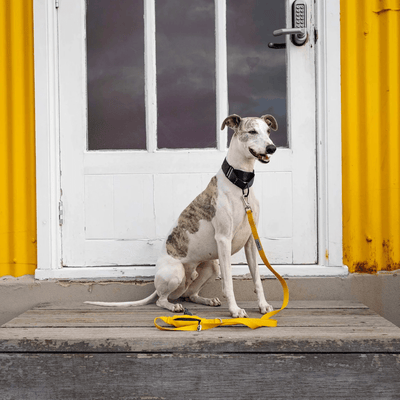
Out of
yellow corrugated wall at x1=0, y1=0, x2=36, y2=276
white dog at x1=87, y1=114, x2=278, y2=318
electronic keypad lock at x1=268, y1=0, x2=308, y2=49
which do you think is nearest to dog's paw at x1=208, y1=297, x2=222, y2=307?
white dog at x1=87, y1=114, x2=278, y2=318

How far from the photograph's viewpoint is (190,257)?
7.79 ft

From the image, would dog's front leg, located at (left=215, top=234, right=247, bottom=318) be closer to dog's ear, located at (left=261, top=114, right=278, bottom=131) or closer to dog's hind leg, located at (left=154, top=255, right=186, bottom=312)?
dog's hind leg, located at (left=154, top=255, right=186, bottom=312)

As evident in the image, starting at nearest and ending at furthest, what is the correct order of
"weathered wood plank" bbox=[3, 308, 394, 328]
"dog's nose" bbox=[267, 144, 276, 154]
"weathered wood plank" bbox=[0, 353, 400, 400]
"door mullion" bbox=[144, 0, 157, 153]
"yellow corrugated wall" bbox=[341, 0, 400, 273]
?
"weathered wood plank" bbox=[0, 353, 400, 400]
"dog's nose" bbox=[267, 144, 276, 154]
"weathered wood plank" bbox=[3, 308, 394, 328]
"yellow corrugated wall" bbox=[341, 0, 400, 273]
"door mullion" bbox=[144, 0, 157, 153]

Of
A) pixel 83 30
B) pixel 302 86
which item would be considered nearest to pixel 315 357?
pixel 302 86

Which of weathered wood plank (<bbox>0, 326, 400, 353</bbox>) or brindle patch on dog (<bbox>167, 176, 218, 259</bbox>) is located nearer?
weathered wood plank (<bbox>0, 326, 400, 353</bbox>)

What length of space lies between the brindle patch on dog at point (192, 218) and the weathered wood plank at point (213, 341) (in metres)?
0.57

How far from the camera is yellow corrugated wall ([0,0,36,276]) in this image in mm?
2709

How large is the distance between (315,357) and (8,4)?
286 cm

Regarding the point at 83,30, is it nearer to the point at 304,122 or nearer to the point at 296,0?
the point at 296,0

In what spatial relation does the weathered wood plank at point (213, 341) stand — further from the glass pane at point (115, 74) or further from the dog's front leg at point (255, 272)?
the glass pane at point (115, 74)

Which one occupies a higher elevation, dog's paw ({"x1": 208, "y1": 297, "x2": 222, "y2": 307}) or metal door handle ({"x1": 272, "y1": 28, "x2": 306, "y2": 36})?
metal door handle ({"x1": 272, "y1": 28, "x2": 306, "y2": 36})

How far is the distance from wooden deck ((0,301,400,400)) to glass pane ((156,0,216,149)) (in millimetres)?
1440

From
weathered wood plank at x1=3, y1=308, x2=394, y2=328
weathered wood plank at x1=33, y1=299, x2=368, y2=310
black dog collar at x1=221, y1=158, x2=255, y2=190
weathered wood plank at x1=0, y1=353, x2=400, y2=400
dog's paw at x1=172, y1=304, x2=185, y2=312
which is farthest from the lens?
weathered wood plank at x1=33, y1=299, x2=368, y2=310

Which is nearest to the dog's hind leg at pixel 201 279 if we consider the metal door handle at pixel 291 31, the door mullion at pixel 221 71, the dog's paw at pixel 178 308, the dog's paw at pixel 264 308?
the dog's paw at pixel 178 308
